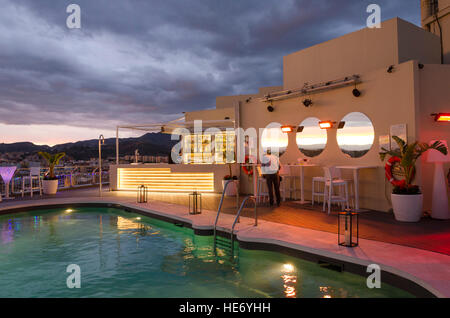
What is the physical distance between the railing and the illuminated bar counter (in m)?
2.42

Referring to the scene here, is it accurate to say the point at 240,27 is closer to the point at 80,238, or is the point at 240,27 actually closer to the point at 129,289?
the point at 80,238

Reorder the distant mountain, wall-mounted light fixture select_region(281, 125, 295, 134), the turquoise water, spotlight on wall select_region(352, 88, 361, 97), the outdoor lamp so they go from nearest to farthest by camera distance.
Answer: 1. the turquoise water
2. the outdoor lamp
3. spotlight on wall select_region(352, 88, 361, 97)
4. wall-mounted light fixture select_region(281, 125, 295, 134)
5. the distant mountain

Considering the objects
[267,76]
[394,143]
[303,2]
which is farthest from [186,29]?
[267,76]

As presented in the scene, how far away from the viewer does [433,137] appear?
588 cm

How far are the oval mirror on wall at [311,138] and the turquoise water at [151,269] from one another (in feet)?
14.1

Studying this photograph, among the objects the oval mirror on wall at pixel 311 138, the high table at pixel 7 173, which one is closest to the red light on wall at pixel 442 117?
the oval mirror on wall at pixel 311 138

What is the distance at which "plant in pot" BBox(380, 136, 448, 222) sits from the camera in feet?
17.5

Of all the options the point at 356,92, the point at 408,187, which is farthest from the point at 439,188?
the point at 356,92

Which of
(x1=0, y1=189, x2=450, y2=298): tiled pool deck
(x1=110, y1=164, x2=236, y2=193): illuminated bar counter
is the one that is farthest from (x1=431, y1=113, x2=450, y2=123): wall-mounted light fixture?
(x1=110, y1=164, x2=236, y2=193): illuminated bar counter

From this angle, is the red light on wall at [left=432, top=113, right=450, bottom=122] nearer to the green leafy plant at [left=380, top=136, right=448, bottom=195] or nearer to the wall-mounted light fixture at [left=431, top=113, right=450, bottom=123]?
the wall-mounted light fixture at [left=431, top=113, right=450, bottom=123]

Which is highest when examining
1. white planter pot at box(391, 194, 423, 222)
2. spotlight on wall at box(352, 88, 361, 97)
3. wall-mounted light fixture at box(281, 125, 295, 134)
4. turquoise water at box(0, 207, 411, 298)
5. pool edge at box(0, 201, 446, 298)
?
spotlight on wall at box(352, 88, 361, 97)

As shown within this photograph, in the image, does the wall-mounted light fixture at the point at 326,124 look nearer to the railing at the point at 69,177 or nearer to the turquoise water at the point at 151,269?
the turquoise water at the point at 151,269

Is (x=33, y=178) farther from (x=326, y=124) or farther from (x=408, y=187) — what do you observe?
(x=408, y=187)

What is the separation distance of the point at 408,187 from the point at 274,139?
4.43m
